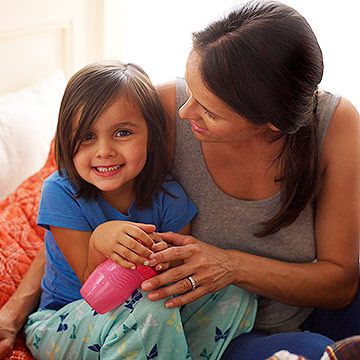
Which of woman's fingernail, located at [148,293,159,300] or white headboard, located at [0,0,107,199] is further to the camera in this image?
white headboard, located at [0,0,107,199]

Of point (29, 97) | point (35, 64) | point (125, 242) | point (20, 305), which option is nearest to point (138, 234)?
point (125, 242)

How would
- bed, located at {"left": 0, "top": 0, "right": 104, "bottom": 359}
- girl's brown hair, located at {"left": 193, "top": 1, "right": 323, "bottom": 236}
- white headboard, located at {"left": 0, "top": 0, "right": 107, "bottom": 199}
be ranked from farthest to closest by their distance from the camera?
white headboard, located at {"left": 0, "top": 0, "right": 107, "bottom": 199}
bed, located at {"left": 0, "top": 0, "right": 104, "bottom": 359}
girl's brown hair, located at {"left": 193, "top": 1, "right": 323, "bottom": 236}

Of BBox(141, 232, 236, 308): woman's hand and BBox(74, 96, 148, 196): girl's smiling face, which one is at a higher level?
BBox(74, 96, 148, 196): girl's smiling face

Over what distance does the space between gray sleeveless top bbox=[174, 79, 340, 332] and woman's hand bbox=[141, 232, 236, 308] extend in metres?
0.10

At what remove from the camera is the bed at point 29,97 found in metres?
1.76

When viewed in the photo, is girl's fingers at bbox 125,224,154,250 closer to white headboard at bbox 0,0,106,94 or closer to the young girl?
the young girl

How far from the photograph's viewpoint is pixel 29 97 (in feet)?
6.69

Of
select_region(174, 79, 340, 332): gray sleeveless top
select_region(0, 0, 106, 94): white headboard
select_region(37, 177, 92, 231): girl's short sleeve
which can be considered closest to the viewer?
select_region(37, 177, 92, 231): girl's short sleeve

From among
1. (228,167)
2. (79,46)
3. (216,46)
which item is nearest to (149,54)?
(79,46)

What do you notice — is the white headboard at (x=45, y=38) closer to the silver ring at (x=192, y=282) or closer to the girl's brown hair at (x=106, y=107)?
the girl's brown hair at (x=106, y=107)

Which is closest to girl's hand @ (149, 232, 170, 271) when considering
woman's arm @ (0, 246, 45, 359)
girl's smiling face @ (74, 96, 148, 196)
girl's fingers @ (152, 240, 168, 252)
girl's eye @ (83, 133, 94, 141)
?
girl's fingers @ (152, 240, 168, 252)

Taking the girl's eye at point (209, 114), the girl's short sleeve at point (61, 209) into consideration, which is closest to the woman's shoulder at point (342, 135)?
the girl's eye at point (209, 114)

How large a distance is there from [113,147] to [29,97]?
0.65 meters

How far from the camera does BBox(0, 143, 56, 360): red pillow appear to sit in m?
1.69
